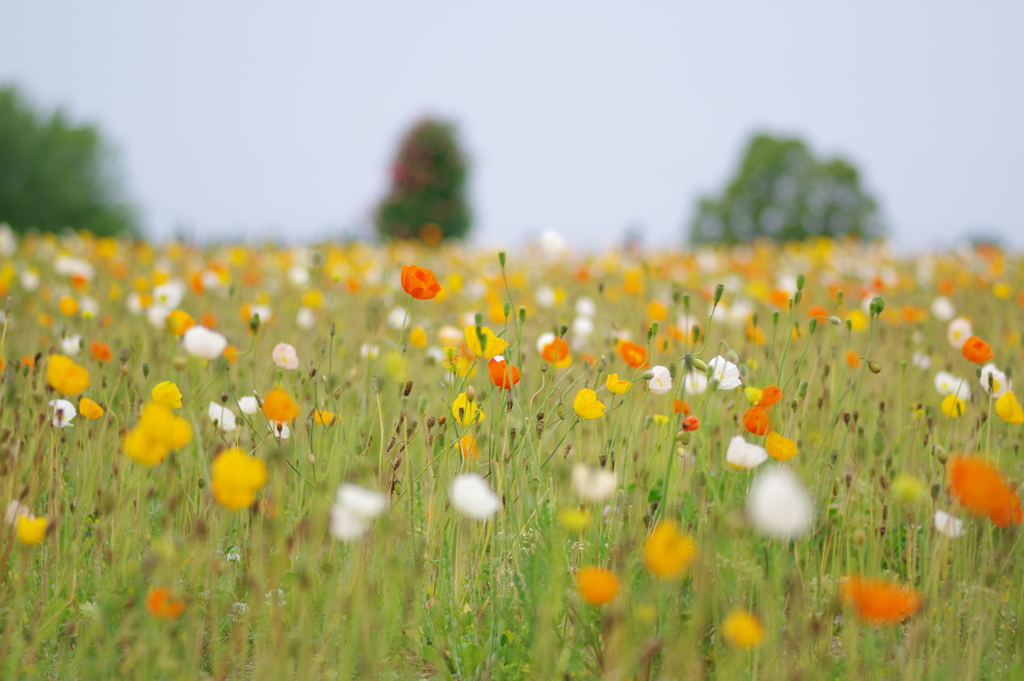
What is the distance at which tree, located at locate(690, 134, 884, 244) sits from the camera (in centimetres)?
2664

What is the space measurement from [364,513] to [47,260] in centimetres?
630

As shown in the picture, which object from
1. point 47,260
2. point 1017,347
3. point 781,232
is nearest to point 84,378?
point 1017,347

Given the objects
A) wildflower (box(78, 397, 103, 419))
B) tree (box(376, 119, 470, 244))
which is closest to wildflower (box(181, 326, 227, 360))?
wildflower (box(78, 397, 103, 419))

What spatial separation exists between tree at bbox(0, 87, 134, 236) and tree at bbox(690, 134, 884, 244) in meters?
20.5

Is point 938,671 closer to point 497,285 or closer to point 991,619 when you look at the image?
point 991,619

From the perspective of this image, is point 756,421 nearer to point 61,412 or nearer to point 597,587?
point 597,587

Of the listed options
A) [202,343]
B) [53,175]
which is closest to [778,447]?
[202,343]

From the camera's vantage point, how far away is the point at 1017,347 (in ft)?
13.2

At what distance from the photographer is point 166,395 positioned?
5.86 ft

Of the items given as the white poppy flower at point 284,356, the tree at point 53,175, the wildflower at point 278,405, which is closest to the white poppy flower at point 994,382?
the wildflower at point 278,405

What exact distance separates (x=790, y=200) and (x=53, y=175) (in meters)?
24.1

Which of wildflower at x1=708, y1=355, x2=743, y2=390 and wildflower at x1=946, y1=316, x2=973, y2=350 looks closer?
wildflower at x1=708, y1=355, x2=743, y2=390

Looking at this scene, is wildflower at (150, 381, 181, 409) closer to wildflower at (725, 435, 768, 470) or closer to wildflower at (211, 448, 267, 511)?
wildflower at (211, 448, 267, 511)

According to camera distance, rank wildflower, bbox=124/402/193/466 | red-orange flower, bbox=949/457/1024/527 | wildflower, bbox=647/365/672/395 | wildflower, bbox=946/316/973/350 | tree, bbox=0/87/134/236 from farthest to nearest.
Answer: tree, bbox=0/87/134/236 < wildflower, bbox=946/316/973/350 < wildflower, bbox=647/365/672/395 < wildflower, bbox=124/402/193/466 < red-orange flower, bbox=949/457/1024/527
